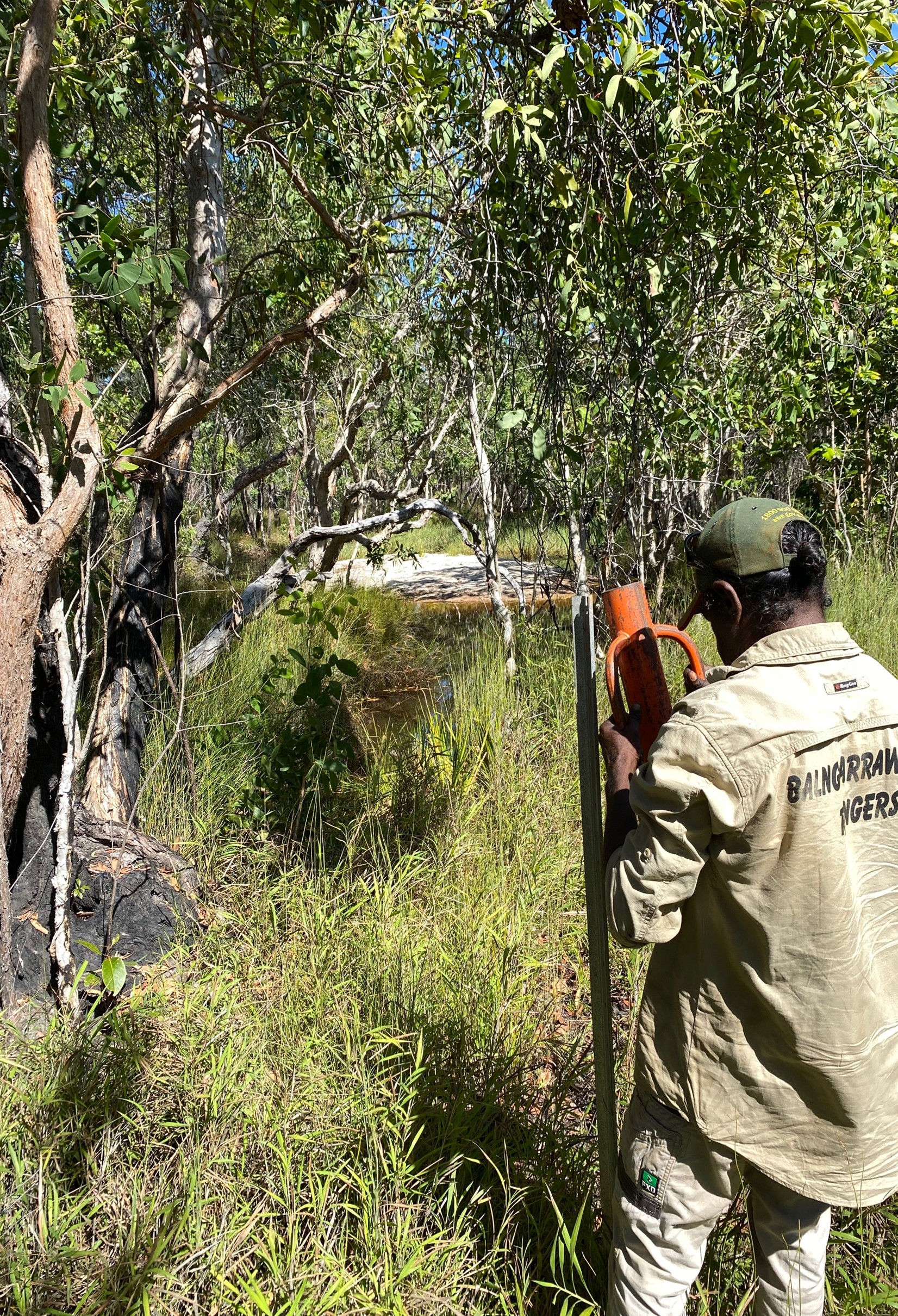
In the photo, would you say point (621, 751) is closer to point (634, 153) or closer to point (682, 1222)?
point (682, 1222)

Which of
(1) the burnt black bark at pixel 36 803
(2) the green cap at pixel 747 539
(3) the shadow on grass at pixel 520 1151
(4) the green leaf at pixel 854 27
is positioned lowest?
(3) the shadow on grass at pixel 520 1151

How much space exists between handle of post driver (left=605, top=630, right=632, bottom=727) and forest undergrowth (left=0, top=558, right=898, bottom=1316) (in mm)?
1080

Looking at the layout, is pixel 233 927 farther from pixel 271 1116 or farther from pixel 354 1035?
pixel 271 1116

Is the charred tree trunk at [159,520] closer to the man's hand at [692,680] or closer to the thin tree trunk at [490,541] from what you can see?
the thin tree trunk at [490,541]

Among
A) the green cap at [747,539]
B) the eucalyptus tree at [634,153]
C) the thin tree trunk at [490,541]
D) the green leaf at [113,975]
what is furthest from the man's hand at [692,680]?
the thin tree trunk at [490,541]

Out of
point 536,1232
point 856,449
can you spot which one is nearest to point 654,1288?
point 536,1232

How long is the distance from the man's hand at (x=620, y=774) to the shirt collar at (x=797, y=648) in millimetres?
216

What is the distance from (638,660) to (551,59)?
1.45m

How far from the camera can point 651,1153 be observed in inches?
56.4

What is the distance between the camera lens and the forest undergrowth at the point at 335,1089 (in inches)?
69.6

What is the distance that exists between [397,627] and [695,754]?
8261 mm

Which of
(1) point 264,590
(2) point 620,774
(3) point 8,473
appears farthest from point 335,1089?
(1) point 264,590

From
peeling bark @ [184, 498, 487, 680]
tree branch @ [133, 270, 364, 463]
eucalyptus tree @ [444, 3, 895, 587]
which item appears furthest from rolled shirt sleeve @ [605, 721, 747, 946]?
peeling bark @ [184, 498, 487, 680]

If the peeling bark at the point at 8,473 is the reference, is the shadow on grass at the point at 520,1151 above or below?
below
